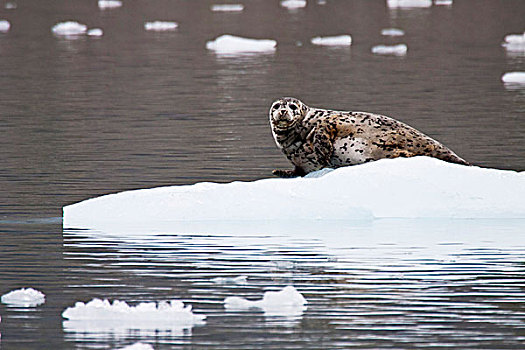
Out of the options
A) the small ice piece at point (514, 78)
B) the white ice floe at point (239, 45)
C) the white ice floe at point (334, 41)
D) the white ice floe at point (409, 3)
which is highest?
the small ice piece at point (514, 78)

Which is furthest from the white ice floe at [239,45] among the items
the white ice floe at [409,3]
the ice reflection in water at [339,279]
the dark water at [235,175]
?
the ice reflection in water at [339,279]

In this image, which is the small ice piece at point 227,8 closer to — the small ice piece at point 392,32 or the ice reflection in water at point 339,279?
the small ice piece at point 392,32

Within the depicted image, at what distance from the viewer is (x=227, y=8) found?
1694 inches

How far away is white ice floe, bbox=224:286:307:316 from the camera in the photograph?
269 inches

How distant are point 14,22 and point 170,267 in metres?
29.4

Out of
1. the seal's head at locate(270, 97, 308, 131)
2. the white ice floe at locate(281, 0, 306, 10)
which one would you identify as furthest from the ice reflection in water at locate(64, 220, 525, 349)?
the white ice floe at locate(281, 0, 306, 10)

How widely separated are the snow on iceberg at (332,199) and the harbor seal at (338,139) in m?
1.08

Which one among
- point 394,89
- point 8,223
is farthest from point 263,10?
point 8,223

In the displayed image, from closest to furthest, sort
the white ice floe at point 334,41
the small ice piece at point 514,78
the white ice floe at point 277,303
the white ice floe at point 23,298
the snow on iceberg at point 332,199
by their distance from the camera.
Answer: the white ice floe at point 277,303, the white ice floe at point 23,298, the snow on iceberg at point 332,199, the small ice piece at point 514,78, the white ice floe at point 334,41

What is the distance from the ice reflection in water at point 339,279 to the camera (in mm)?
6383

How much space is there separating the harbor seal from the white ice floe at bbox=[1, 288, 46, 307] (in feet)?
13.6

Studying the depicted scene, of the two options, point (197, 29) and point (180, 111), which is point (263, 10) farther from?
point (180, 111)

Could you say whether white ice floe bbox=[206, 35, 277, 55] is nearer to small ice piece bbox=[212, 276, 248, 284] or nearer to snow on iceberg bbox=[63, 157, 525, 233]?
snow on iceberg bbox=[63, 157, 525, 233]

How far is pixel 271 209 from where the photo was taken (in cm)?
956
